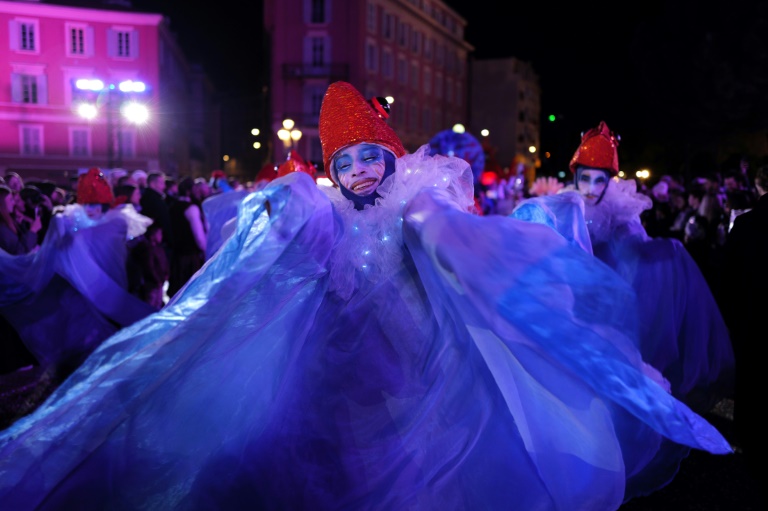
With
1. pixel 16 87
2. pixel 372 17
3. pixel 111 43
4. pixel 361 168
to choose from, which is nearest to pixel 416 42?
pixel 372 17

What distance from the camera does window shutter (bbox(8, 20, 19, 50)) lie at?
1591 inches

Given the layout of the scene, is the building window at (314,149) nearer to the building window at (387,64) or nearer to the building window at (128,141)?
the building window at (387,64)

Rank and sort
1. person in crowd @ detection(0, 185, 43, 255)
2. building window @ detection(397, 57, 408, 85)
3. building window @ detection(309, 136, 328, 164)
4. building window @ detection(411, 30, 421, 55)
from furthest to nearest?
building window @ detection(411, 30, 421, 55) → building window @ detection(397, 57, 408, 85) → building window @ detection(309, 136, 328, 164) → person in crowd @ detection(0, 185, 43, 255)

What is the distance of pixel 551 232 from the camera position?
2.43 m

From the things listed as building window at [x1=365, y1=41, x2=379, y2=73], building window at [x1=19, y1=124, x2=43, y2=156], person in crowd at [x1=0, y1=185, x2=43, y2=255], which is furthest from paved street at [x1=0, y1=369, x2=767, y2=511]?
building window at [x1=19, y1=124, x2=43, y2=156]

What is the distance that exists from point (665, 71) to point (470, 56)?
40.0 m

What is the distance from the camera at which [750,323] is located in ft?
12.2

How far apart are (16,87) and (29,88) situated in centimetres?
70

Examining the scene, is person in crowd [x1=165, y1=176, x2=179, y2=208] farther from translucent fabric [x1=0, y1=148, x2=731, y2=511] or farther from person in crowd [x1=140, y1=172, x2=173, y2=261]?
translucent fabric [x1=0, y1=148, x2=731, y2=511]

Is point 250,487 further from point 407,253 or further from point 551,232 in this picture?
point 551,232

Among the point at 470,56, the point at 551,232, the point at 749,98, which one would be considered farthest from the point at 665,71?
the point at 470,56

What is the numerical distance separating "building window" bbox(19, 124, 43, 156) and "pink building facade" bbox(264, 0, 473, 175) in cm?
1441

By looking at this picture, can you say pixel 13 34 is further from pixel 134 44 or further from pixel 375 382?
pixel 375 382

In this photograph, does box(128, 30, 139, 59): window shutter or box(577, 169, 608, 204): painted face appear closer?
box(577, 169, 608, 204): painted face
